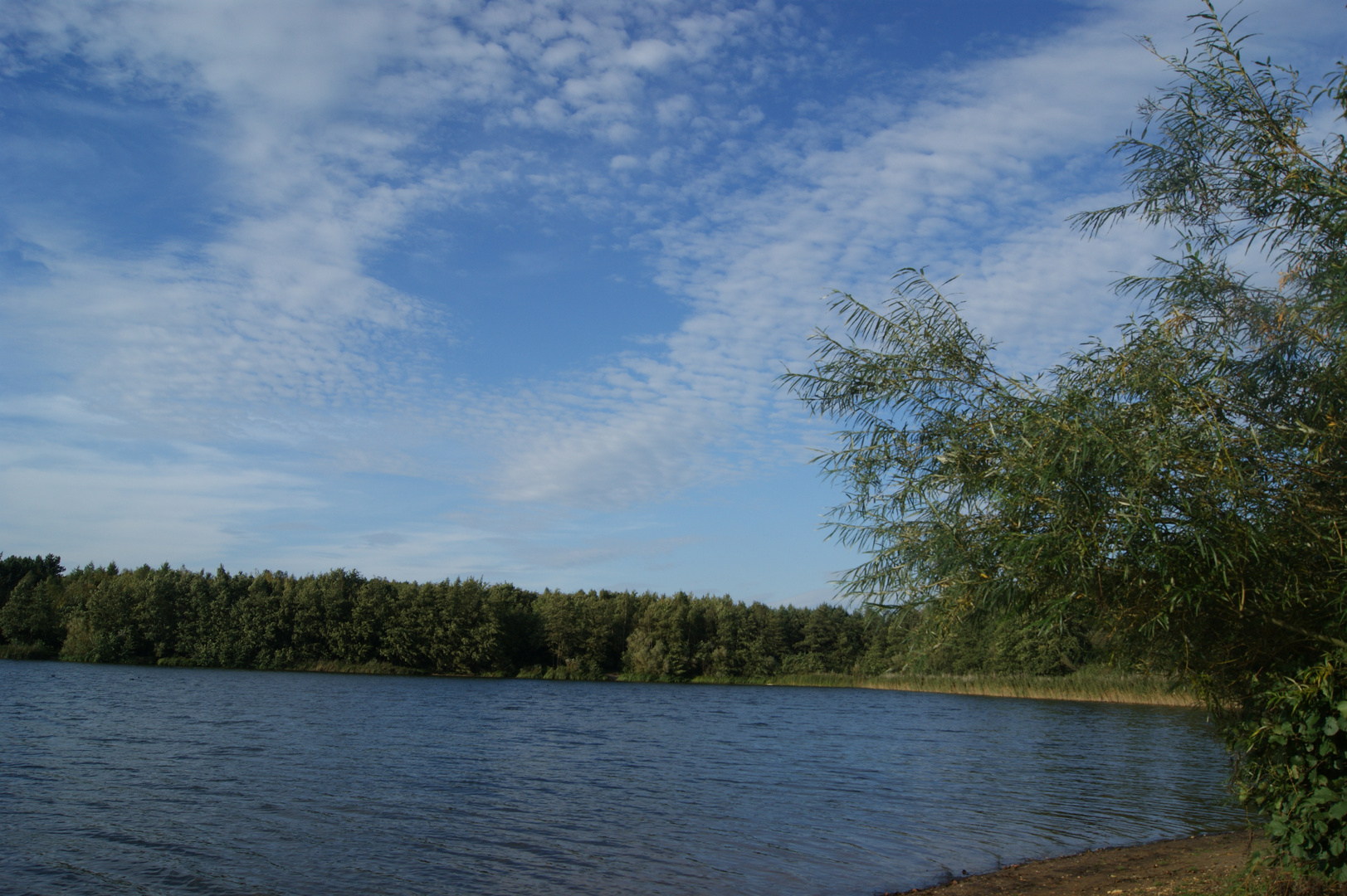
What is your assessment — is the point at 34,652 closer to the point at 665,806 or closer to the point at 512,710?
the point at 512,710

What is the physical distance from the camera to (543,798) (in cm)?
2106

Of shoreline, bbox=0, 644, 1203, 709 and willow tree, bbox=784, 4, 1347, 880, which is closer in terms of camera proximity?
willow tree, bbox=784, 4, 1347, 880

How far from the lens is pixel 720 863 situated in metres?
14.8

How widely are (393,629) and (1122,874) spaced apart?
79.2m

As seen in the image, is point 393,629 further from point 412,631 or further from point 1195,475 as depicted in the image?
point 1195,475

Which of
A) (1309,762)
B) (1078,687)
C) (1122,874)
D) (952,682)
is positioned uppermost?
(1309,762)

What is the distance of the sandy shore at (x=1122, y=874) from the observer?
11172 mm

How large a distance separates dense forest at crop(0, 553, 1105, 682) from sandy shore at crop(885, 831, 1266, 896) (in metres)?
56.1

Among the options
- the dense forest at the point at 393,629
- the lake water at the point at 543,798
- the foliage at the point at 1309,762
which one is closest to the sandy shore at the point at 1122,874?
the lake water at the point at 543,798

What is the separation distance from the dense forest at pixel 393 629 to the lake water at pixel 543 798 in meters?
38.7

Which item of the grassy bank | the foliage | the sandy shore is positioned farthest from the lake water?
the grassy bank

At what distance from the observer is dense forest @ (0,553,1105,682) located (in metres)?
80.2

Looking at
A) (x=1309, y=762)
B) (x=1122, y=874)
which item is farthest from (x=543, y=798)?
(x=1309, y=762)

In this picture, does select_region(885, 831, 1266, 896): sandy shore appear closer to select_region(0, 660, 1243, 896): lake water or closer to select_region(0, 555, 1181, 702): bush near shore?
select_region(0, 660, 1243, 896): lake water
